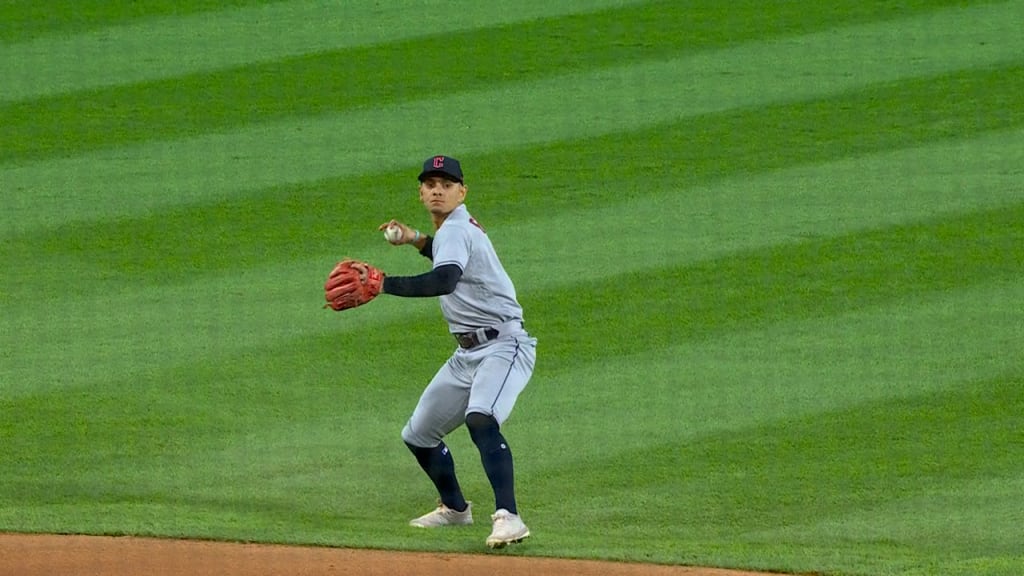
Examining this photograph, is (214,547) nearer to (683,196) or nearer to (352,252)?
(352,252)

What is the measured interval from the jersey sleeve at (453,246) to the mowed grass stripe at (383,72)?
5.17 metres

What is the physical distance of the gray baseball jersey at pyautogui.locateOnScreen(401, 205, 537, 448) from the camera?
645cm

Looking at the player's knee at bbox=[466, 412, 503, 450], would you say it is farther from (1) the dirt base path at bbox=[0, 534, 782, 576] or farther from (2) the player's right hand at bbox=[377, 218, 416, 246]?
(2) the player's right hand at bbox=[377, 218, 416, 246]

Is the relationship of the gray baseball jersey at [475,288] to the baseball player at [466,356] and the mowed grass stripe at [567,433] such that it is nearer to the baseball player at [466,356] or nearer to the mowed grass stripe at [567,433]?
the baseball player at [466,356]

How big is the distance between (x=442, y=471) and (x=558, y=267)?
2937 millimetres

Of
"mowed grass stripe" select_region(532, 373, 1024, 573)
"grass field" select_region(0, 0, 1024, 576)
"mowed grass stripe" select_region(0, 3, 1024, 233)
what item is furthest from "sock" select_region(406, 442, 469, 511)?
"mowed grass stripe" select_region(0, 3, 1024, 233)

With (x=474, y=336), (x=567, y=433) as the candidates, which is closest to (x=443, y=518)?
(x=474, y=336)

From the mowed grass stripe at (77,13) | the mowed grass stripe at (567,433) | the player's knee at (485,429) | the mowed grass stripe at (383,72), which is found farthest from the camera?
the mowed grass stripe at (77,13)

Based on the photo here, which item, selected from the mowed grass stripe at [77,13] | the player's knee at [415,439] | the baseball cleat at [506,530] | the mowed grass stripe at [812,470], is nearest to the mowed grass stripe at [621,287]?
the mowed grass stripe at [812,470]

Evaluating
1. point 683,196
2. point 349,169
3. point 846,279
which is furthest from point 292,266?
point 846,279

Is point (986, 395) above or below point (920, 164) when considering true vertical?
below

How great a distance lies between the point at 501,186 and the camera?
10586 mm

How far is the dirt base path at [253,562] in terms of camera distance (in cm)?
591

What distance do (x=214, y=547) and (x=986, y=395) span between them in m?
3.88
